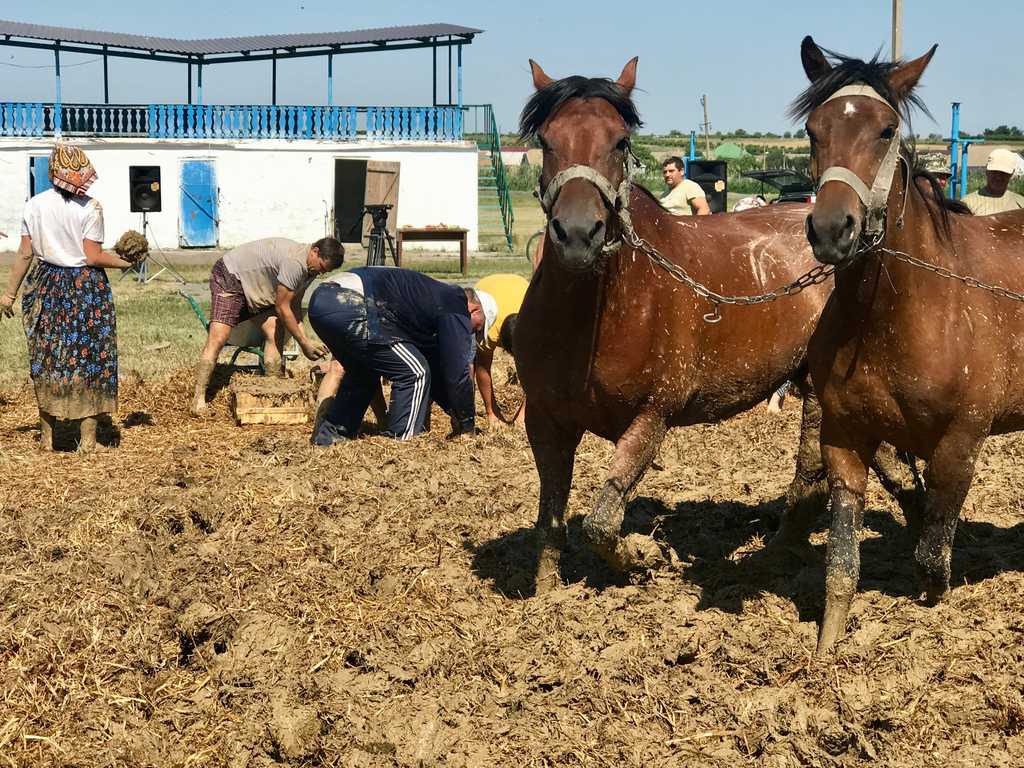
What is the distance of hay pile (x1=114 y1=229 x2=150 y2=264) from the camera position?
906 centimetres

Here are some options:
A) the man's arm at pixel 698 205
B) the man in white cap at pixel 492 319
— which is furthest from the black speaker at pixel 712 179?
the man in white cap at pixel 492 319

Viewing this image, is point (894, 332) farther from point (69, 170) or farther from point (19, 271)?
point (19, 271)

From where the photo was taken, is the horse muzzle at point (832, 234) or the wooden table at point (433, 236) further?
the wooden table at point (433, 236)

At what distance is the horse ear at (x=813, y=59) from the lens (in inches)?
182

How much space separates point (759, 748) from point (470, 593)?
1939 mm

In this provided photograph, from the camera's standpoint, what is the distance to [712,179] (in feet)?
61.5

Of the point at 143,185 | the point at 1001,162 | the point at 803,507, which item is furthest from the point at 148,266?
the point at 803,507

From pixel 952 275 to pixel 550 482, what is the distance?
193 centimetres

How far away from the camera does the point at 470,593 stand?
5.78m

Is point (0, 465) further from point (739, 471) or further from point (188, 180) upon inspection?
point (188, 180)

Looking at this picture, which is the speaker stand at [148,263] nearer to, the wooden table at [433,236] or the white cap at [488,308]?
the wooden table at [433,236]

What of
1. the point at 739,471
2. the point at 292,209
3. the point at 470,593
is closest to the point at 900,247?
the point at 470,593

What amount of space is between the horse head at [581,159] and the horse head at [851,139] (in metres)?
0.78

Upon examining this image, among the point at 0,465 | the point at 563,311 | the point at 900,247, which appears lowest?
the point at 0,465
